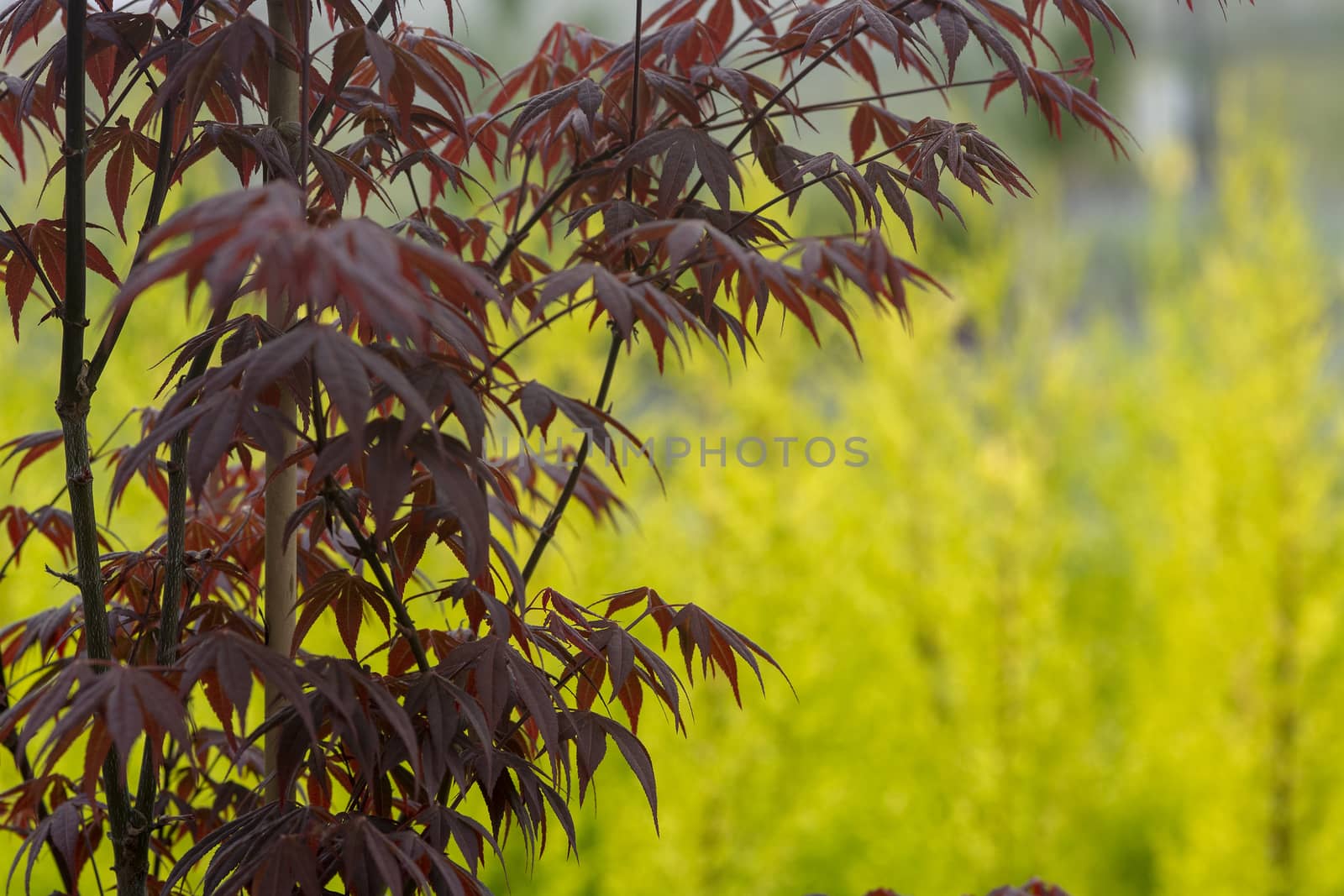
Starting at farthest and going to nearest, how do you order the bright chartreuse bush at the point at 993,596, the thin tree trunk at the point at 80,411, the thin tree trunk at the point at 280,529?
the bright chartreuse bush at the point at 993,596 → the thin tree trunk at the point at 280,529 → the thin tree trunk at the point at 80,411

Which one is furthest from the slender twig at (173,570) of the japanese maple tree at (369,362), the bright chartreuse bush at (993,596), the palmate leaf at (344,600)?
the bright chartreuse bush at (993,596)

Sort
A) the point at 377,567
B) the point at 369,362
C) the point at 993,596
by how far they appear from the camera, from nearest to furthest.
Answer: the point at 369,362, the point at 377,567, the point at 993,596

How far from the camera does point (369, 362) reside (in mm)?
537

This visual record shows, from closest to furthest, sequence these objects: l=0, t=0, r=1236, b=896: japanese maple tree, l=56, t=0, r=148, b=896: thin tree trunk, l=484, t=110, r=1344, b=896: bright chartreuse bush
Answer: l=0, t=0, r=1236, b=896: japanese maple tree, l=56, t=0, r=148, b=896: thin tree trunk, l=484, t=110, r=1344, b=896: bright chartreuse bush

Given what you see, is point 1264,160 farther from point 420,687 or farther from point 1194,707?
point 420,687

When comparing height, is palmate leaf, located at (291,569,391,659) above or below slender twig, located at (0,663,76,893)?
above

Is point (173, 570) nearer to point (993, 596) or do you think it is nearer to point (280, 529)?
point (280, 529)

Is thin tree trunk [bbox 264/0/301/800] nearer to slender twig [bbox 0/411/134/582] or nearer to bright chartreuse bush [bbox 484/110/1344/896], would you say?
slender twig [bbox 0/411/134/582]

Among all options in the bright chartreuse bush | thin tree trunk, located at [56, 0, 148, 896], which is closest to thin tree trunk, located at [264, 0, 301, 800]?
thin tree trunk, located at [56, 0, 148, 896]

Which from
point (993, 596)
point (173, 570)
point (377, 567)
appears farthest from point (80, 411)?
point (993, 596)

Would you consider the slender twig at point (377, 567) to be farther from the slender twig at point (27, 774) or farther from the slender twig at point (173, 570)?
the slender twig at point (27, 774)

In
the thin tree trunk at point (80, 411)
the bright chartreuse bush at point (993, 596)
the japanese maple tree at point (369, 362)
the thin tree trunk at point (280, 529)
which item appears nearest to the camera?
the japanese maple tree at point (369, 362)

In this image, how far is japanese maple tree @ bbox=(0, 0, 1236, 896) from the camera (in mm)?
582

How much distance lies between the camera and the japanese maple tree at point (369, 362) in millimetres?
582
